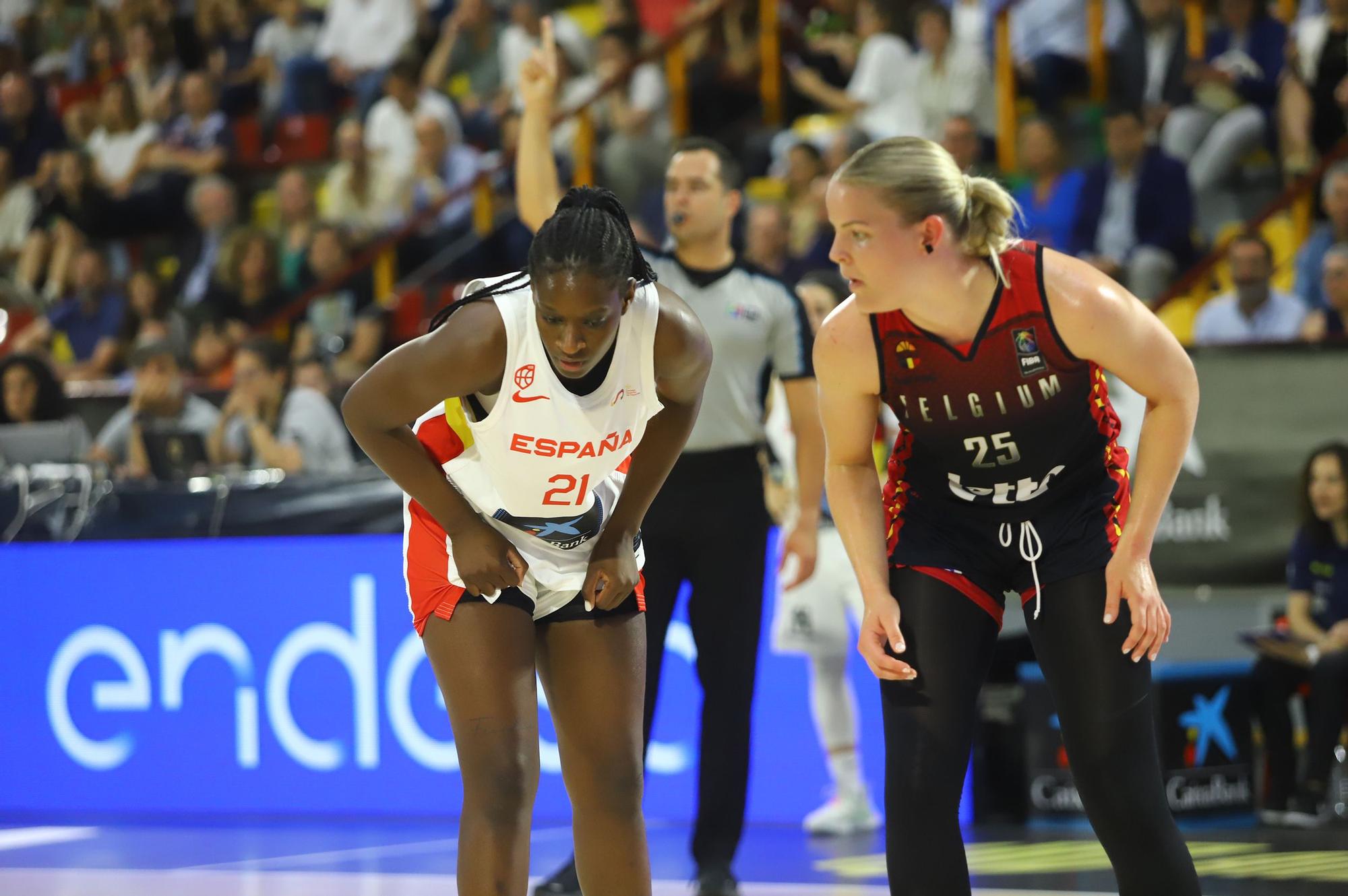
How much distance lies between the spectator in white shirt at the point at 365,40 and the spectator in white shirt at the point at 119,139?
5.48 ft

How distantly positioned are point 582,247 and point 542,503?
1.87ft

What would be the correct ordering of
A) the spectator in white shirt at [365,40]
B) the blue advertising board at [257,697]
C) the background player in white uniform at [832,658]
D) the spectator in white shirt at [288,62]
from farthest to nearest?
the spectator in white shirt at [288,62] < the spectator in white shirt at [365,40] < the blue advertising board at [257,697] < the background player in white uniform at [832,658]

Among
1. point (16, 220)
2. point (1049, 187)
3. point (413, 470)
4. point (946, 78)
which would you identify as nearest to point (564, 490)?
point (413, 470)

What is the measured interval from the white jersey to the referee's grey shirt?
1.39 meters

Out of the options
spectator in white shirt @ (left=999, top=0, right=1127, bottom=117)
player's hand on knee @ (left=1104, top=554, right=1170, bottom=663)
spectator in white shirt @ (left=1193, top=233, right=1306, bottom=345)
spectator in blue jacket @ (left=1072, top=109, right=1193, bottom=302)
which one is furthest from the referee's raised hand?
spectator in white shirt @ (left=999, top=0, right=1127, bottom=117)

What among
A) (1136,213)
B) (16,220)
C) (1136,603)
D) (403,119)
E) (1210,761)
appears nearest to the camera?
(1136,603)

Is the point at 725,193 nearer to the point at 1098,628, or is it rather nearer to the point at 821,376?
the point at 821,376

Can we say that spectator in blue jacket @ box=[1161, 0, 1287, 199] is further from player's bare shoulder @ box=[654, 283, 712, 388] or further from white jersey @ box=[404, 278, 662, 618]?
white jersey @ box=[404, 278, 662, 618]

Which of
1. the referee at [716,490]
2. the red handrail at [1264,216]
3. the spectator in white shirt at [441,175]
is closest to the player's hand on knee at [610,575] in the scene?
the referee at [716,490]

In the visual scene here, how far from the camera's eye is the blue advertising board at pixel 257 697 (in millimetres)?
6590

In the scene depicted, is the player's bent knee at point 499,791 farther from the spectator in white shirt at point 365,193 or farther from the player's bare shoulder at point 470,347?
the spectator in white shirt at point 365,193

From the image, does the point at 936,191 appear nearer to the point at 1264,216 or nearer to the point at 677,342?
the point at 677,342

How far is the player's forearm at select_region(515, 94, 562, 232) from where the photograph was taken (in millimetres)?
4812

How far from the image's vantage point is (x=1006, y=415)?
330 cm
